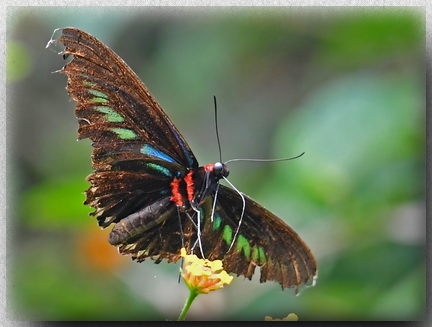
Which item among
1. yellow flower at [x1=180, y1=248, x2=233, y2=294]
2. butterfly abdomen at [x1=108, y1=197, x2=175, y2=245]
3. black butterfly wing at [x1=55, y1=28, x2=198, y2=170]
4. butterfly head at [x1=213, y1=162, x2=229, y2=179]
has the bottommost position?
yellow flower at [x1=180, y1=248, x2=233, y2=294]

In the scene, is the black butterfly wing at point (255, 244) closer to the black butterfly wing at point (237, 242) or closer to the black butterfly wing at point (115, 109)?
the black butterfly wing at point (237, 242)

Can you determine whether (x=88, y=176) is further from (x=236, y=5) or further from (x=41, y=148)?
(x=236, y=5)

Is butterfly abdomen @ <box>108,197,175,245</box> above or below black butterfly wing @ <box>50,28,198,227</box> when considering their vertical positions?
below

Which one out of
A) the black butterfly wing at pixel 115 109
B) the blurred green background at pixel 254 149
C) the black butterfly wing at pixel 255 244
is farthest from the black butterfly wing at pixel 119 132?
the blurred green background at pixel 254 149

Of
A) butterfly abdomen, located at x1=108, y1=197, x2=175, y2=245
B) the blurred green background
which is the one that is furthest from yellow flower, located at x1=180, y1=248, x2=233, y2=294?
the blurred green background

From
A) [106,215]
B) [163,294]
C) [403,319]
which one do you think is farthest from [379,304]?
[106,215]

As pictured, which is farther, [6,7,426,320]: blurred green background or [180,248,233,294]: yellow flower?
[6,7,426,320]: blurred green background

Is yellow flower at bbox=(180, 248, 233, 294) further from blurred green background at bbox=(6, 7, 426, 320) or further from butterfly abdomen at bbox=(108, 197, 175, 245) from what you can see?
blurred green background at bbox=(6, 7, 426, 320)
